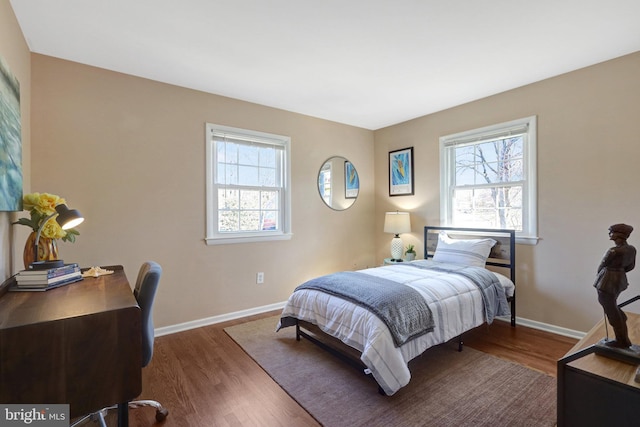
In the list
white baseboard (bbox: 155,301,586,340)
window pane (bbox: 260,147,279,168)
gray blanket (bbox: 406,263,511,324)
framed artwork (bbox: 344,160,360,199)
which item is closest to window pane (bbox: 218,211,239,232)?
window pane (bbox: 260,147,279,168)

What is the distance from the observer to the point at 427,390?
198 cm

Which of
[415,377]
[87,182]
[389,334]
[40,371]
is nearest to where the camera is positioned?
[40,371]

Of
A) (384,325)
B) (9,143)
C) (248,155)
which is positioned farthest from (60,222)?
(248,155)

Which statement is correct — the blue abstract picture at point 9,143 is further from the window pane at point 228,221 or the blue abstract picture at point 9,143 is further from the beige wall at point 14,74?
the window pane at point 228,221

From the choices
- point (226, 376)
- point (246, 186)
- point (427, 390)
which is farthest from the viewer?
point (246, 186)

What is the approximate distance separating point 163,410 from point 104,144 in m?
2.24

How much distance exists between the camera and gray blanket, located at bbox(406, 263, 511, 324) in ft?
8.58

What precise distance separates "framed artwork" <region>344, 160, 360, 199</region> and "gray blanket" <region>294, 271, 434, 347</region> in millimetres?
2106

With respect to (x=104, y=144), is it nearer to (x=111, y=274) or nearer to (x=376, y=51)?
(x=111, y=274)

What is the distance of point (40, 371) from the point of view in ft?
3.49

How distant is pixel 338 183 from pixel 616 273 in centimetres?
324

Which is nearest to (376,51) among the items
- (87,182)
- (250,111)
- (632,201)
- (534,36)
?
(534,36)

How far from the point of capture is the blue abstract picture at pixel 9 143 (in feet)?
5.02

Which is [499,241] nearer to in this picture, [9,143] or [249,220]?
[249,220]
